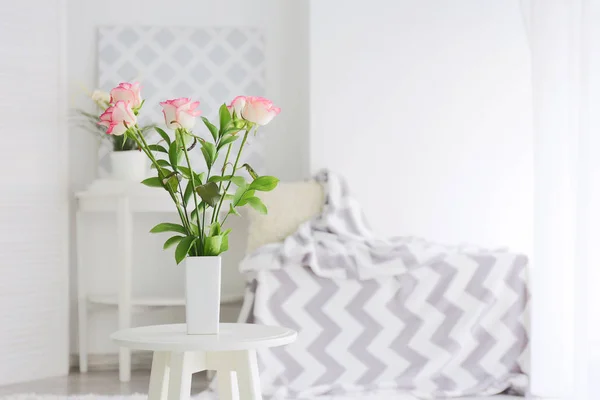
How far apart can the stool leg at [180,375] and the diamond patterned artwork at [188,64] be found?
2369 millimetres

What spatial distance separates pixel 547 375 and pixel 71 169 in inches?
92.7

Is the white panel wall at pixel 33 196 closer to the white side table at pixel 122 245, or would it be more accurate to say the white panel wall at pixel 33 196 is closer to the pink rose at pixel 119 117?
the white side table at pixel 122 245

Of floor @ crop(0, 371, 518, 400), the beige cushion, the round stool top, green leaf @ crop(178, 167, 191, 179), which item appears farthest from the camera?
the beige cushion

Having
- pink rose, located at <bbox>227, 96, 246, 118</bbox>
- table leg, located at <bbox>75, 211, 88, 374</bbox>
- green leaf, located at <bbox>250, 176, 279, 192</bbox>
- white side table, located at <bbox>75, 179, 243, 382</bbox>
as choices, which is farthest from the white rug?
pink rose, located at <bbox>227, 96, 246, 118</bbox>

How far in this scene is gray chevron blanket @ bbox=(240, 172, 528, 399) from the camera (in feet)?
10.5

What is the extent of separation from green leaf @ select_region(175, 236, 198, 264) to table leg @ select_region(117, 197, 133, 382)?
187 centimetres

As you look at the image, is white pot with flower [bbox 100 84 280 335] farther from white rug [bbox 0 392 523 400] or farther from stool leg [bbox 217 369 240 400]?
white rug [bbox 0 392 523 400]

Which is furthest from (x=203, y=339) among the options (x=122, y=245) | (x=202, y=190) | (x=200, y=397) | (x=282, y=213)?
(x=122, y=245)

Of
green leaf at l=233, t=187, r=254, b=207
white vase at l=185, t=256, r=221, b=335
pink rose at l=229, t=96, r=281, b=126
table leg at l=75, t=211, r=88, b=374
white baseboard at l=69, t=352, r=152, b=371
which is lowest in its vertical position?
white baseboard at l=69, t=352, r=152, b=371

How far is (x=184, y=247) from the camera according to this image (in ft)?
5.88

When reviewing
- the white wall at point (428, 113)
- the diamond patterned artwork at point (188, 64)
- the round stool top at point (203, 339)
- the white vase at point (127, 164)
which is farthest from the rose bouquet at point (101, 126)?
the round stool top at point (203, 339)

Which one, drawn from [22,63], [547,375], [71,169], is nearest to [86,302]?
[71,169]

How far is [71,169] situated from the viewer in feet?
13.3

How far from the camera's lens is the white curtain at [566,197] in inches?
99.6
